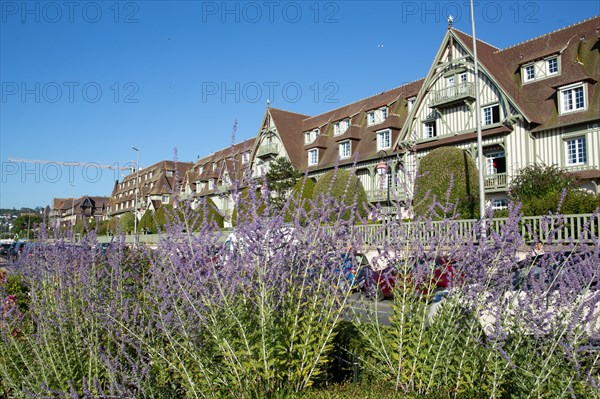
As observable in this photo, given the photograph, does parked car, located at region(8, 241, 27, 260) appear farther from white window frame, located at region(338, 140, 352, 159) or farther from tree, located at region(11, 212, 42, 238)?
white window frame, located at region(338, 140, 352, 159)

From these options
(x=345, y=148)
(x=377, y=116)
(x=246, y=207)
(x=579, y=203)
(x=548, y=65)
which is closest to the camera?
(x=246, y=207)

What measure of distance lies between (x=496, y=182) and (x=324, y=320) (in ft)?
82.8

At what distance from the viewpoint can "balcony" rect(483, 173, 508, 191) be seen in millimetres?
26719

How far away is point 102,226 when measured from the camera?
64.0 m

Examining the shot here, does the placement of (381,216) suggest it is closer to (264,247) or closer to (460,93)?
(264,247)

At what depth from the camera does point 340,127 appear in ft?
135

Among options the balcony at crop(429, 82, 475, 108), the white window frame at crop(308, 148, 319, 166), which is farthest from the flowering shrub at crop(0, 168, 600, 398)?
the white window frame at crop(308, 148, 319, 166)

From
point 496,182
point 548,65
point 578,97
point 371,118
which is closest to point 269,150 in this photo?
point 371,118

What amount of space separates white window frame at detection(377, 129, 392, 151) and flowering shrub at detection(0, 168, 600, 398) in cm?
3050

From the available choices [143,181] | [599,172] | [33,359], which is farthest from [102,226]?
[33,359]

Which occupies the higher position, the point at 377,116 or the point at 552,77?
the point at 377,116

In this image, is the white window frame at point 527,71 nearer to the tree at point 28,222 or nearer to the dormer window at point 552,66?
the dormer window at point 552,66

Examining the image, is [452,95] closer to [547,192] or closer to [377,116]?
[377,116]

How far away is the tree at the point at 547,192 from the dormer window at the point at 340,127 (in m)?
17.8
